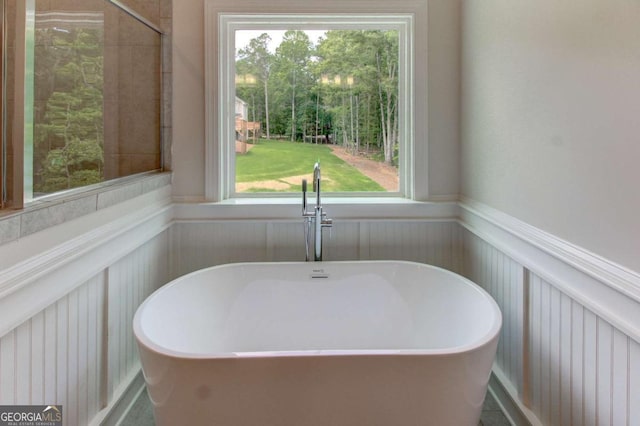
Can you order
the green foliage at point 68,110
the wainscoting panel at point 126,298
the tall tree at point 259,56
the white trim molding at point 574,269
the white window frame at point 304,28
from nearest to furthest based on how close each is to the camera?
1. the white trim molding at point 574,269
2. the green foliage at point 68,110
3. the wainscoting panel at point 126,298
4. the white window frame at point 304,28
5. the tall tree at point 259,56

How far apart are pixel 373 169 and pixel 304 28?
0.96m

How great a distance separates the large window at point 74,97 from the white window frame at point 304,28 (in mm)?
310

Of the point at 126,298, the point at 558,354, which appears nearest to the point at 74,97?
the point at 126,298

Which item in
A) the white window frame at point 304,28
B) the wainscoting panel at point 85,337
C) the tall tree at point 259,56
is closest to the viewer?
the wainscoting panel at point 85,337

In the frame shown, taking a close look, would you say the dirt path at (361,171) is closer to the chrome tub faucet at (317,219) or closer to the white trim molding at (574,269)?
the chrome tub faucet at (317,219)

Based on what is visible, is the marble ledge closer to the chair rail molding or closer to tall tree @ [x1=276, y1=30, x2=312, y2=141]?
the chair rail molding

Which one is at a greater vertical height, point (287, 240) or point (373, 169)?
point (373, 169)

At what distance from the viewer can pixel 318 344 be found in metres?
2.04

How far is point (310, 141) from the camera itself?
2.49 meters

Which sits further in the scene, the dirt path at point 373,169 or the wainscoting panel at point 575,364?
the dirt path at point 373,169

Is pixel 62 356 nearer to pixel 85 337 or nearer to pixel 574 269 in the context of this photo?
pixel 85 337

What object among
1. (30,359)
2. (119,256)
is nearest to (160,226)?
(119,256)

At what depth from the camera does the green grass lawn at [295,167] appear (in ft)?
8.07

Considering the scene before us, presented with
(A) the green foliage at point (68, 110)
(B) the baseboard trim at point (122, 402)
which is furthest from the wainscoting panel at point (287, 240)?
(A) the green foliage at point (68, 110)
